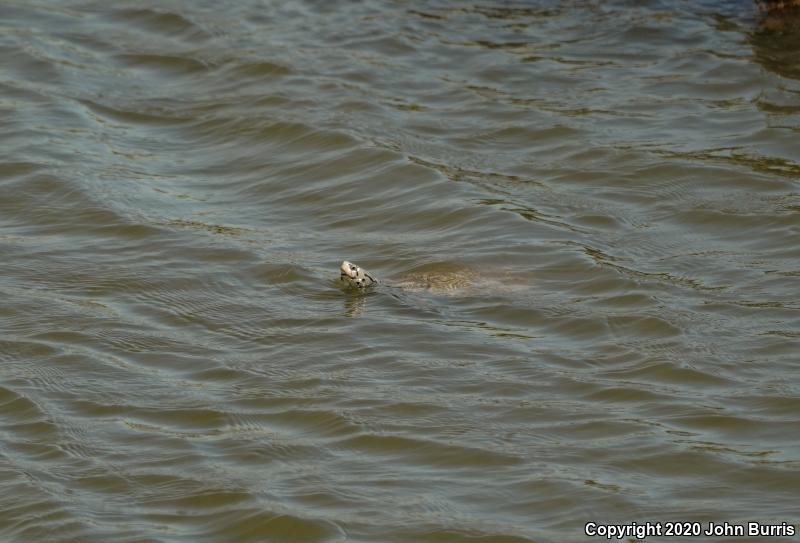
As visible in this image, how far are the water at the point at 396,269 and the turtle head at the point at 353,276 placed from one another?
174 mm

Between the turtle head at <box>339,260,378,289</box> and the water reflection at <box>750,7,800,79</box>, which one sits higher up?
the water reflection at <box>750,7,800,79</box>

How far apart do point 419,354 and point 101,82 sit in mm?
4679

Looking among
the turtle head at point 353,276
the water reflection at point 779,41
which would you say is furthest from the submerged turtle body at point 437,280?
the water reflection at point 779,41

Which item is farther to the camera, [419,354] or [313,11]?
[313,11]

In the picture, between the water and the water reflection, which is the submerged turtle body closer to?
the water

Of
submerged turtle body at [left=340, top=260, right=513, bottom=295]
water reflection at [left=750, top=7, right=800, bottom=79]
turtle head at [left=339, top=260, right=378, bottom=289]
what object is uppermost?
water reflection at [left=750, top=7, right=800, bottom=79]

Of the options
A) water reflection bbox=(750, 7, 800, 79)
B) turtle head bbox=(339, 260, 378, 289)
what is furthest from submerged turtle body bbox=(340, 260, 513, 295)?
water reflection bbox=(750, 7, 800, 79)

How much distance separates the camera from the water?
4.55 metres

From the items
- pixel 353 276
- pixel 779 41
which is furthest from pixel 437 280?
pixel 779 41

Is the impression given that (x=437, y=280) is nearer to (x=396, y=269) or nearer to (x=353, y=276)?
(x=396, y=269)

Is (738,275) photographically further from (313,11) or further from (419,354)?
(313,11)

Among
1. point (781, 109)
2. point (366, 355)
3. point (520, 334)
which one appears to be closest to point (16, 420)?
point (366, 355)

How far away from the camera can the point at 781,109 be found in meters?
8.25

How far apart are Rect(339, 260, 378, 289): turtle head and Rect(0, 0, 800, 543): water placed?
174mm
